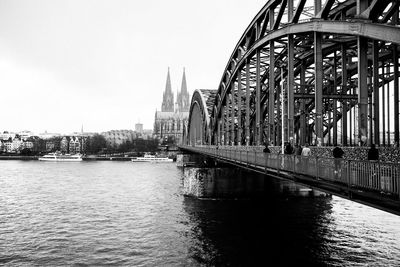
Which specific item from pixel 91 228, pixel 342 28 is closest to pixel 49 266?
pixel 91 228

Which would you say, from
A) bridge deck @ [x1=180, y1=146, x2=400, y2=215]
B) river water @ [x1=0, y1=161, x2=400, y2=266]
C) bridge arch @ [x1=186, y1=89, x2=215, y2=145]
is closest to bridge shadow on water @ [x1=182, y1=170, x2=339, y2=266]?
river water @ [x1=0, y1=161, x2=400, y2=266]

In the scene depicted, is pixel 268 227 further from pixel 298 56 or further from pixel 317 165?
pixel 298 56

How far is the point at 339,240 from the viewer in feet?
80.8

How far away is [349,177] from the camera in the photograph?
12.1 m

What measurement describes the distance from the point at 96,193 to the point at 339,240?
32.2 m

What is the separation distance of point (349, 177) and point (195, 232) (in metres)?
16.8

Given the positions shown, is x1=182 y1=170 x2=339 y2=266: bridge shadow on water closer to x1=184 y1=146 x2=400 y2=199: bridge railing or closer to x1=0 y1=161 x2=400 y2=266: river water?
x1=0 y1=161 x2=400 y2=266: river water

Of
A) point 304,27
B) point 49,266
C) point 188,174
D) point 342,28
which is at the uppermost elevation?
point 304,27

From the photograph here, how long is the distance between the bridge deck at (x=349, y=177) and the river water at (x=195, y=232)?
6546mm

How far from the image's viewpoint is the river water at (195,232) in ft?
69.4

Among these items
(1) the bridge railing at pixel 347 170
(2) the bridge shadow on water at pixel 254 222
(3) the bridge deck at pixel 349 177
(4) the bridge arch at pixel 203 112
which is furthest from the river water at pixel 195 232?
(4) the bridge arch at pixel 203 112

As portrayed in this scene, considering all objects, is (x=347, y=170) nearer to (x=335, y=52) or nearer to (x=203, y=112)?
(x=335, y=52)

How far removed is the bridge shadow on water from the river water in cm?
6

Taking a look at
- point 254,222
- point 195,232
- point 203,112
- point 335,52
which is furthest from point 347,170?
point 203,112
